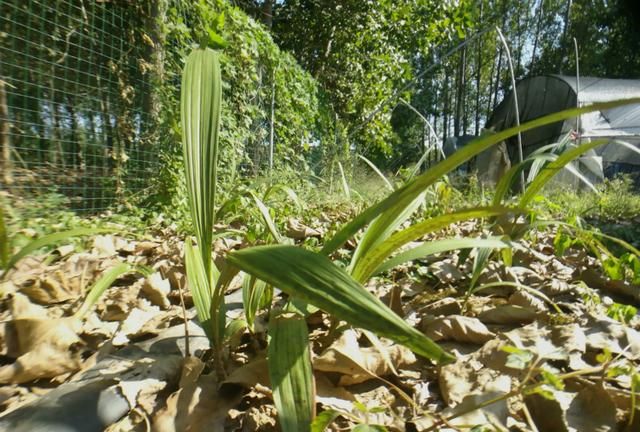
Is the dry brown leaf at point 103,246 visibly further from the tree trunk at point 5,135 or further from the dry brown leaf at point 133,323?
the tree trunk at point 5,135

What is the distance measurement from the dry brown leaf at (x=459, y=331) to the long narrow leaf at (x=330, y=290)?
0.51m

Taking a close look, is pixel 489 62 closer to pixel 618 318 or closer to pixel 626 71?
pixel 626 71

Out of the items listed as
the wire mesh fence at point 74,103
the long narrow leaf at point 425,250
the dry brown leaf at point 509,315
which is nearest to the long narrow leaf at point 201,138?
the long narrow leaf at point 425,250

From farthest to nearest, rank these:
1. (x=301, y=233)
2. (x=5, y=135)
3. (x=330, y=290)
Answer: (x=5, y=135)
(x=301, y=233)
(x=330, y=290)

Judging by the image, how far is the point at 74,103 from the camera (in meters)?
2.76

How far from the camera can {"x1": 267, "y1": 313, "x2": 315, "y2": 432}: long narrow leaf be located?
0.49 metres

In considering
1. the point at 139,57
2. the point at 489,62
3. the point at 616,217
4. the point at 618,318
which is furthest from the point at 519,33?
the point at 618,318

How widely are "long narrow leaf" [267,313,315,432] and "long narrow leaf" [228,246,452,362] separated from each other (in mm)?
163

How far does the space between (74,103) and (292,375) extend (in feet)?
9.70

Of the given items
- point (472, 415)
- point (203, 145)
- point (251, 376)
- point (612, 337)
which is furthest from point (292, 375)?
point (612, 337)

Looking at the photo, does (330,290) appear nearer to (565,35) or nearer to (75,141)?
(75,141)

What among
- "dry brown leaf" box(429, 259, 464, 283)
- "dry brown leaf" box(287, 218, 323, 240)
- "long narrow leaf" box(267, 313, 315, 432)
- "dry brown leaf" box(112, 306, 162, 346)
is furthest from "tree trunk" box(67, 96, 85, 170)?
"long narrow leaf" box(267, 313, 315, 432)

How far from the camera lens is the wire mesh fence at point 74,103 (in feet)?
7.72

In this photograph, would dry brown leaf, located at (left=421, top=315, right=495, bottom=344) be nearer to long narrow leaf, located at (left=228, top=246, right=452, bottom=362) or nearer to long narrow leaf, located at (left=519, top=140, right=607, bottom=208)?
long narrow leaf, located at (left=519, top=140, right=607, bottom=208)
